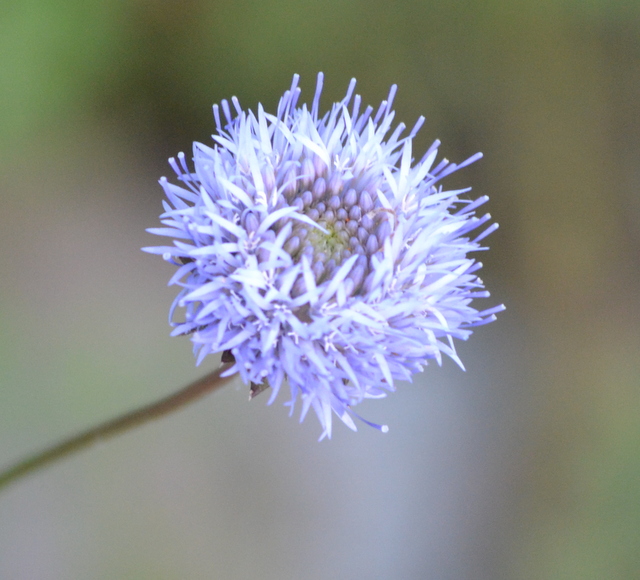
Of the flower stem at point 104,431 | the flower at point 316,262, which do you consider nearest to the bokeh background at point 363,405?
the flower stem at point 104,431

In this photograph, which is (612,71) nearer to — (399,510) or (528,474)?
(528,474)

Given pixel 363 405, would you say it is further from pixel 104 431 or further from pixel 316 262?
pixel 316 262

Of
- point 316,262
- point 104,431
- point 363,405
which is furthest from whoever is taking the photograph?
point 363,405

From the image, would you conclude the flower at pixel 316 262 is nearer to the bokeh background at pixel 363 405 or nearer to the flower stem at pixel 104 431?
the flower stem at pixel 104 431

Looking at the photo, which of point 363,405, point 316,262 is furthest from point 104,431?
point 363,405

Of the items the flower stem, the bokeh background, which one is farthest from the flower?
the bokeh background
